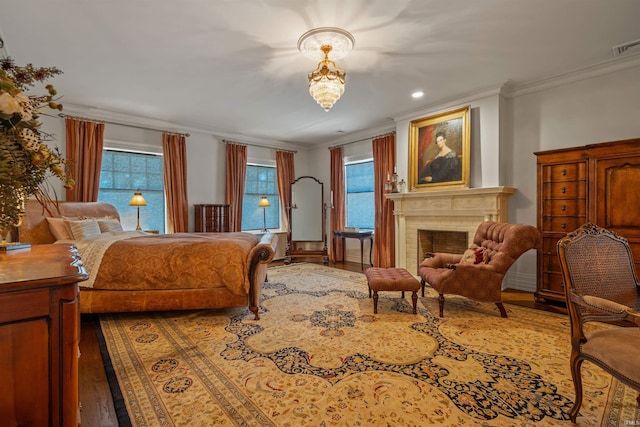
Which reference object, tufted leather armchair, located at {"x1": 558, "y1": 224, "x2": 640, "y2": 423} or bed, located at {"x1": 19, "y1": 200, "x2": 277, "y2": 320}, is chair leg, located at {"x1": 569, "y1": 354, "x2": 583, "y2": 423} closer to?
tufted leather armchair, located at {"x1": 558, "y1": 224, "x2": 640, "y2": 423}

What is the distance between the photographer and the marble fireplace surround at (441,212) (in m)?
4.29

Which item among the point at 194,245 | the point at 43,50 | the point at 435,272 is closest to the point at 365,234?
the point at 435,272

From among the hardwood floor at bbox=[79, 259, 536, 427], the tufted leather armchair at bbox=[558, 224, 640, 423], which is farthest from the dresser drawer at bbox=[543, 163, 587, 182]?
the hardwood floor at bbox=[79, 259, 536, 427]

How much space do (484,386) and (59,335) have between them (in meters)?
2.25

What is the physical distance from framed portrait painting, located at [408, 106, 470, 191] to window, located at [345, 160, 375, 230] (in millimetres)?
1381

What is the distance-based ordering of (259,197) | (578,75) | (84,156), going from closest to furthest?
(578,75) → (84,156) → (259,197)

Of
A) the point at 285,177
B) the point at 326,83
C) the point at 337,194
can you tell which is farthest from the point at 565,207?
the point at 285,177

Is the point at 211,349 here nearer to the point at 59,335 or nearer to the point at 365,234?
the point at 59,335

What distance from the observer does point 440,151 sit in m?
4.89

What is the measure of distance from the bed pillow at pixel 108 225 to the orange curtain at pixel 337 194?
4125 millimetres

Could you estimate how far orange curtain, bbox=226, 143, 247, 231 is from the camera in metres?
6.44

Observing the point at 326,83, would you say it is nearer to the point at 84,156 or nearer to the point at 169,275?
the point at 169,275

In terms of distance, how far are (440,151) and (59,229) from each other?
5.37m

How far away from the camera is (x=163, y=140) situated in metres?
5.66
